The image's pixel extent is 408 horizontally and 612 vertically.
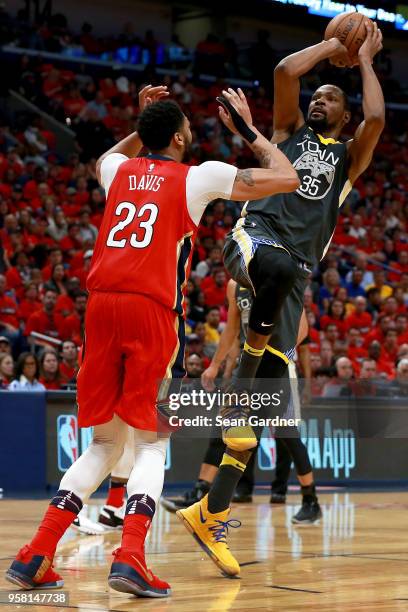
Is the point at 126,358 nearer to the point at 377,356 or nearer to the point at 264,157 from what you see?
the point at 264,157

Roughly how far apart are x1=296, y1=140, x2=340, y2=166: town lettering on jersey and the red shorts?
5.61ft

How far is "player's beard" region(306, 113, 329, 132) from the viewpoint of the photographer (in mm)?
6469

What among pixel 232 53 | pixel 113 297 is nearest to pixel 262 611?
pixel 113 297

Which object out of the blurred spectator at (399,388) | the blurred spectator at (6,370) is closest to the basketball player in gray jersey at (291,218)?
the blurred spectator at (6,370)

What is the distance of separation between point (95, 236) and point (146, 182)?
11899 mm

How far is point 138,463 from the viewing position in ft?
16.7

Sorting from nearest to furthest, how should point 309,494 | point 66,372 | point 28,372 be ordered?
point 309,494 < point 28,372 < point 66,372

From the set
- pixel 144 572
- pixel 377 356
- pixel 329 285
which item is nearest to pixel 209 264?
pixel 329 285

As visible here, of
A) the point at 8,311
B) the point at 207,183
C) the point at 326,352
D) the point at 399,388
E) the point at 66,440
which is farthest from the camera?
the point at 326,352

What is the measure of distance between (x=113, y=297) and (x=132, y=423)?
59cm

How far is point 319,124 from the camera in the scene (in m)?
6.46

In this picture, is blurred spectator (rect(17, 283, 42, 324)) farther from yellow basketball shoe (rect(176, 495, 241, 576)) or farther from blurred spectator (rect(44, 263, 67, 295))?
yellow basketball shoe (rect(176, 495, 241, 576))

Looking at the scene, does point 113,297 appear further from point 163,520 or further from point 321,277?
point 321,277

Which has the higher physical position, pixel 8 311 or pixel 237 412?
pixel 237 412
